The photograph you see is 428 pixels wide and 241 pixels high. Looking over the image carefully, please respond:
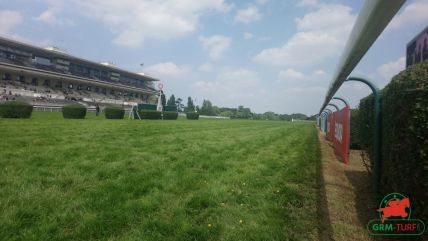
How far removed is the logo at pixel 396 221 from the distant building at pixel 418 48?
8020mm

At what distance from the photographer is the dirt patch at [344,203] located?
3.96 metres

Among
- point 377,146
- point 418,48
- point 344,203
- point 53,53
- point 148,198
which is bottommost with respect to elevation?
point 344,203

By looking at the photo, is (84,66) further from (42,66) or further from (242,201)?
(242,201)

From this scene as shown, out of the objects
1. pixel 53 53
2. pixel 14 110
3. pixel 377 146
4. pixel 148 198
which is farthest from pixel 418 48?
pixel 53 53

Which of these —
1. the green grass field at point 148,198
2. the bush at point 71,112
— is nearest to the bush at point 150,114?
the bush at point 71,112

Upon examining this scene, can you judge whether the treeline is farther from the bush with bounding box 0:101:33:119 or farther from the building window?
the bush with bounding box 0:101:33:119

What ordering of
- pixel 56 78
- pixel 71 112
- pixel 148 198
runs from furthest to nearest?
pixel 56 78 → pixel 71 112 → pixel 148 198

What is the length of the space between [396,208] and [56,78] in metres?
62.8

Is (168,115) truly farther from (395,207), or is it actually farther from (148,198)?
(395,207)

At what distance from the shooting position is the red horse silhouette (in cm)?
360

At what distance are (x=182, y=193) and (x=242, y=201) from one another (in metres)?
0.95

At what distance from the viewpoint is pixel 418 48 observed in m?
12.0

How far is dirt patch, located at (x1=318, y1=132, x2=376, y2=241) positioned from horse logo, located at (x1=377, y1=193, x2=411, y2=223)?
1.08 ft

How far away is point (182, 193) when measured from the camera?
5203mm
